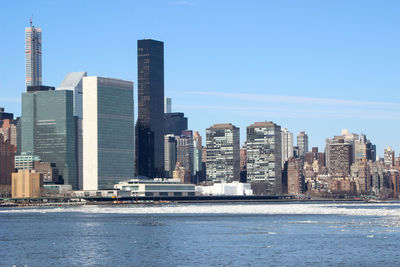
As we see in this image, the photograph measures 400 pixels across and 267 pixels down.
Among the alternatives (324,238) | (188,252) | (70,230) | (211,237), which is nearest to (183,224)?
(70,230)

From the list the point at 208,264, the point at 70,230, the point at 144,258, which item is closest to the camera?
the point at 208,264

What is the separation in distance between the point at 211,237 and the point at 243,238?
18.5 ft

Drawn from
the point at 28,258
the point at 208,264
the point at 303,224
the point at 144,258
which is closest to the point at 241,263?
the point at 208,264

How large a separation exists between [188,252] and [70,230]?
48.6 m

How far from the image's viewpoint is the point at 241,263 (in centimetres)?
8512

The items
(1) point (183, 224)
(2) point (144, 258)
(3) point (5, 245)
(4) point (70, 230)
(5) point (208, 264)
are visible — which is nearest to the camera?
(5) point (208, 264)

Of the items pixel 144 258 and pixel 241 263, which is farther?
pixel 144 258

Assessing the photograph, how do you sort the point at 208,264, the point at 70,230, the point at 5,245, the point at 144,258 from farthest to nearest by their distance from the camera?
the point at 70,230 < the point at 5,245 < the point at 144,258 < the point at 208,264

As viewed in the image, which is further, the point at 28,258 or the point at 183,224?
the point at 183,224

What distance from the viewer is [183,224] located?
152750mm

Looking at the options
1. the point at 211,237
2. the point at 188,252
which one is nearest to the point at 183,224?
the point at 211,237

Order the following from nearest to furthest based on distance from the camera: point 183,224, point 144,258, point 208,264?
point 208,264, point 144,258, point 183,224

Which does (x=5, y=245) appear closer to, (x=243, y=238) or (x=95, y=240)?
(x=95, y=240)

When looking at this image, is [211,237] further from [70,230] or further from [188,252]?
[70,230]
